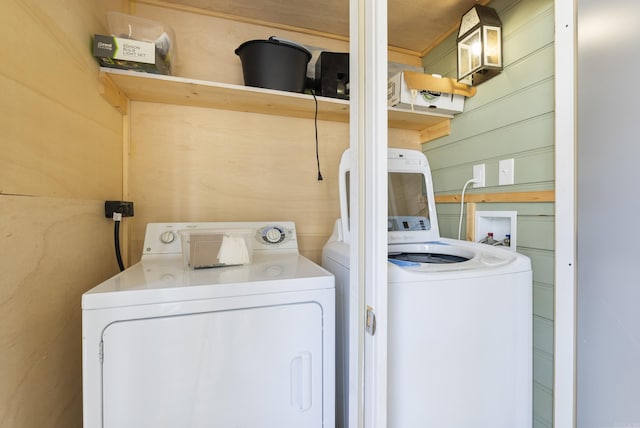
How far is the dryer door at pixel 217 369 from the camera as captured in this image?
29.1 inches

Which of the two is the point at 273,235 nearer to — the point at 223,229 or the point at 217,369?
the point at 223,229

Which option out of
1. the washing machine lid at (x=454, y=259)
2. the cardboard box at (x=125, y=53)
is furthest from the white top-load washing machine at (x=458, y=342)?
the cardboard box at (x=125, y=53)

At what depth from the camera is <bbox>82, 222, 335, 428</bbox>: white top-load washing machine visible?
0.73 m

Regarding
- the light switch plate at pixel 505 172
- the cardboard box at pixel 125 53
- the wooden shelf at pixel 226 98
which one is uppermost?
the cardboard box at pixel 125 53

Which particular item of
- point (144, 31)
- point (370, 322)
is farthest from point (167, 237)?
point (370, 322)

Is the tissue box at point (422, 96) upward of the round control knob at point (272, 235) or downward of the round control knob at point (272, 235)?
upward

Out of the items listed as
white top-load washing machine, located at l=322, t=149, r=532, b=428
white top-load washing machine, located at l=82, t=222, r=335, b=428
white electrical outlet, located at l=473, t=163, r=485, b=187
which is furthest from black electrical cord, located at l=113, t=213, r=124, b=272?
white electrical outlet, located at l=473, t=163, r=485, b=187

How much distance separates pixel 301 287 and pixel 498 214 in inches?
40.7

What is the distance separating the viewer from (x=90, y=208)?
106cm

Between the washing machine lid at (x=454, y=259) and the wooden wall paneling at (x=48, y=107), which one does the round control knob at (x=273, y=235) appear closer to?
the washing machine lid at (x=454, y=259)

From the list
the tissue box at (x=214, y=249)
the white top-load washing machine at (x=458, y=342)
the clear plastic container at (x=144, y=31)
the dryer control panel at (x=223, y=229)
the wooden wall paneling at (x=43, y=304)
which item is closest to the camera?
the wooden wall paneling at (x=43, y=304)

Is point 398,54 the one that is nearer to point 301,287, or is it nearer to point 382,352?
point 301,287

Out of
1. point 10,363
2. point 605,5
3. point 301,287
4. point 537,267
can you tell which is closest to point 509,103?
point 605,5

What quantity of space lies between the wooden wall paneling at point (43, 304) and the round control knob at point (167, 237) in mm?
262
